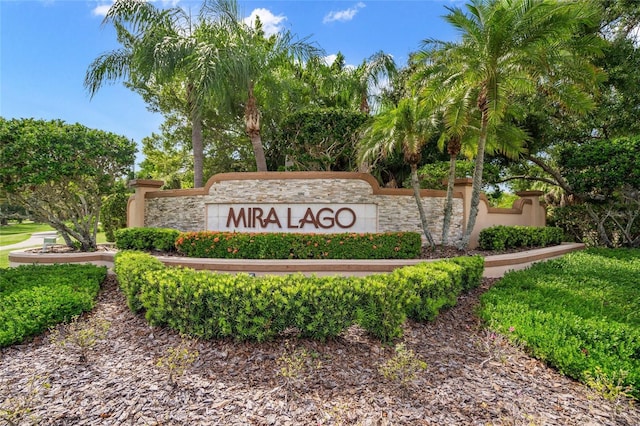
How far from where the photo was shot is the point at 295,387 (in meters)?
3.64

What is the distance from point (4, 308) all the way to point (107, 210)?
343 inches

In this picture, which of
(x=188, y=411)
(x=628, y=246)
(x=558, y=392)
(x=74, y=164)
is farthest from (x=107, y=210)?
(x=628, y=246)

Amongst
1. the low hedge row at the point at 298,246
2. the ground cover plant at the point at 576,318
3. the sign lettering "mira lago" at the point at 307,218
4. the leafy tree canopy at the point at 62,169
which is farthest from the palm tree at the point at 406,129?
the leafy tree canopy at the point at 62,169

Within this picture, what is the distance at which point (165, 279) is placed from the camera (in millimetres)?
5031

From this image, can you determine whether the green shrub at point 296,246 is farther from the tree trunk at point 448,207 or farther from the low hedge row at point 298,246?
the tree trunk at point 448,207

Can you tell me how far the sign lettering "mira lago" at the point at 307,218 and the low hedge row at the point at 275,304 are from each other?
4.67 meters

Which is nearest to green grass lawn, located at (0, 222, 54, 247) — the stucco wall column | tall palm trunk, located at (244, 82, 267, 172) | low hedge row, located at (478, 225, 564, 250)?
the stucco wall column

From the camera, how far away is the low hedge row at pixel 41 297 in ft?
15.7

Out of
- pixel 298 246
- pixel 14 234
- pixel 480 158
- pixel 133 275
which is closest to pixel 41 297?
pixel 133 275

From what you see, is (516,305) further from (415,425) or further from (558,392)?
(415,425)

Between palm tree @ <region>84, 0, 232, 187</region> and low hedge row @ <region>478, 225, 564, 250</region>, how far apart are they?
9366 millimetres

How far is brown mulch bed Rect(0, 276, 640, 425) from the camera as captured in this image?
3.20 metres

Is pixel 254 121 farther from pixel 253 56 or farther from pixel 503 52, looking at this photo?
pixel 503 52

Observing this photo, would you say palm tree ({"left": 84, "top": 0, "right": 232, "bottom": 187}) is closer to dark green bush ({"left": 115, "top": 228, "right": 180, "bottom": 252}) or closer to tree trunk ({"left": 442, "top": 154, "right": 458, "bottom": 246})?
dark green bush ({"left": 115, "top": 228, "right": 180, "bottom": 252})
